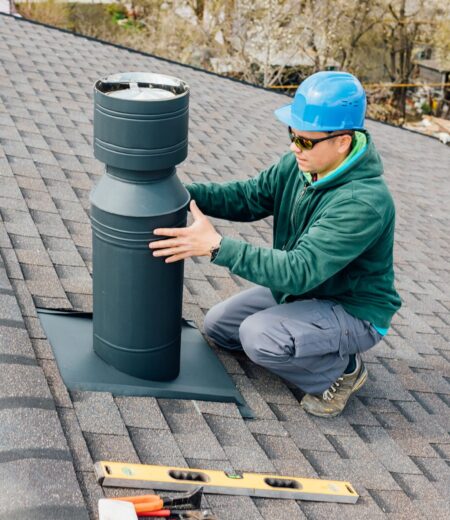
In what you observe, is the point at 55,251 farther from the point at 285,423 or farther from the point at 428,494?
the point at 428,494

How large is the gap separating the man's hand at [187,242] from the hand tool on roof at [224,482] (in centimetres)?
78

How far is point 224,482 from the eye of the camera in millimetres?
2490

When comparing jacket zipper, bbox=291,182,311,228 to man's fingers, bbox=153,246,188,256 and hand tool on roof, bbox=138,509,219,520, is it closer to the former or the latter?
man's fingers, bbox=153,246,188,256

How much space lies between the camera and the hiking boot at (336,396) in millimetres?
3338

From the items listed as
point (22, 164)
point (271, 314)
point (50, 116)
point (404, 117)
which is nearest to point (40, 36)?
point (50, 116)

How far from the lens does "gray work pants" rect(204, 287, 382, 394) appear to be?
3311 millimetres

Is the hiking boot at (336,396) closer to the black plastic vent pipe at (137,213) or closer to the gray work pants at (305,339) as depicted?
the gray work pants at (305,339)

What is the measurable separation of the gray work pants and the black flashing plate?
0.65ft

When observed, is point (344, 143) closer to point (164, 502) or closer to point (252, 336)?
point (252, 336)

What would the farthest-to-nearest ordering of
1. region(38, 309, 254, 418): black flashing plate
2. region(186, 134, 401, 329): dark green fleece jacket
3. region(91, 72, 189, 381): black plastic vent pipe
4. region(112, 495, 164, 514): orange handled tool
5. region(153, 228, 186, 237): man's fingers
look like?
region(186, 134, 401, 329): dark green fleece jacket, region(38, 309, 254, 418): black flashing plate, region(153, 228, 186, 237): man's fingers, region(91, 72, 189, 381): black plastic vent pipe, region(112, 495, 164, 514): orange handled tool

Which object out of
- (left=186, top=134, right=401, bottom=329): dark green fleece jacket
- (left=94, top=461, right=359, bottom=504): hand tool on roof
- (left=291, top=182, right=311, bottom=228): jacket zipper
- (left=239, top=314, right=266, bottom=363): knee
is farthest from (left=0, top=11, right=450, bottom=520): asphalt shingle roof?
(left=291, top=182, right=311, bottom=228): jacket zipper

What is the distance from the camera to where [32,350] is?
2721mm

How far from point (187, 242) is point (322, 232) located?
62 centimetres

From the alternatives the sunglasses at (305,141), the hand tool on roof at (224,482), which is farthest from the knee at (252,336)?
→ the sunglasses at (305,141)
